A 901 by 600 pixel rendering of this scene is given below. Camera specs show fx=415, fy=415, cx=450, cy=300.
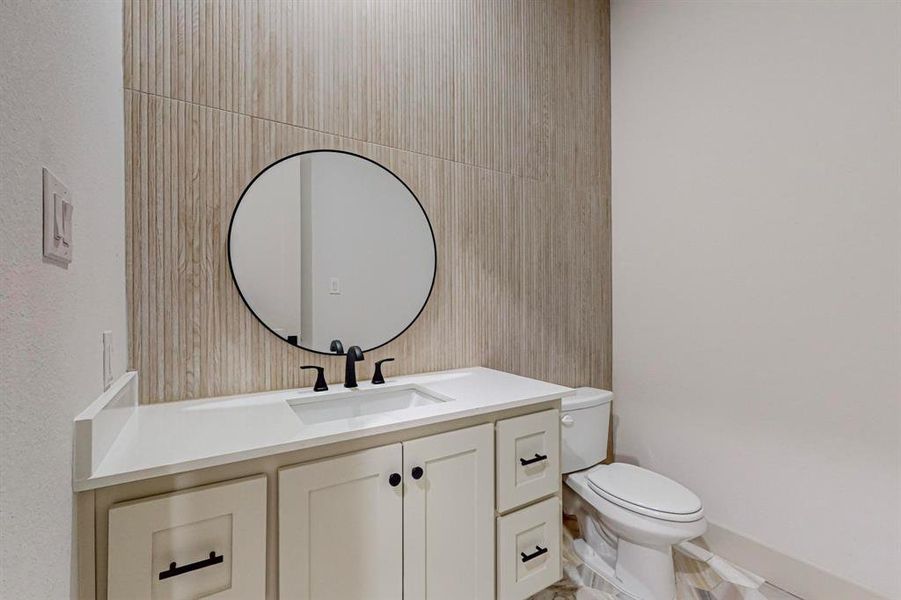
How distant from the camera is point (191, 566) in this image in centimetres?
82

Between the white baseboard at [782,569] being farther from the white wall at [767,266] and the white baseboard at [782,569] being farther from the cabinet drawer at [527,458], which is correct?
the cabinet drawer at [527,458]

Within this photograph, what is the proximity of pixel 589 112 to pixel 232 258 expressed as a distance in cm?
192

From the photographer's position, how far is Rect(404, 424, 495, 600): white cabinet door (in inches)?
42.8

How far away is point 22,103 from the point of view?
497 mm

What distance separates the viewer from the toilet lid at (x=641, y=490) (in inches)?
60.7

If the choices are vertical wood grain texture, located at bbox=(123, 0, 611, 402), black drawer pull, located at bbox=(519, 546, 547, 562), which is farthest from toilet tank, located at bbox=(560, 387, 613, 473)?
black drawer pull, located at bbox=(519, 546, 547, 562)

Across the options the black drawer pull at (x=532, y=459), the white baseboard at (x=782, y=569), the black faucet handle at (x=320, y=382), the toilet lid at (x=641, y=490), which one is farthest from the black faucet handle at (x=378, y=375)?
the white baseboard at (x=782, y=569)

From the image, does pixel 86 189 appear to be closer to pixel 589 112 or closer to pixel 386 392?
pixel 386 392

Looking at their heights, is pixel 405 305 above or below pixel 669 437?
above

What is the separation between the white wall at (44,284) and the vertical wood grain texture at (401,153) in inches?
11.5

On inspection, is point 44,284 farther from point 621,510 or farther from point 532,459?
point 621,510

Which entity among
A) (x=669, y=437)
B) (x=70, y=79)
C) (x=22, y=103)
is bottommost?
(x=669, y=437)

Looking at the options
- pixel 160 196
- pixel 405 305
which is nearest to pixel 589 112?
pixel 405 305

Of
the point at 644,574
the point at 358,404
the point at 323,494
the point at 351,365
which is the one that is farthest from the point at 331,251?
the point at 644,574
